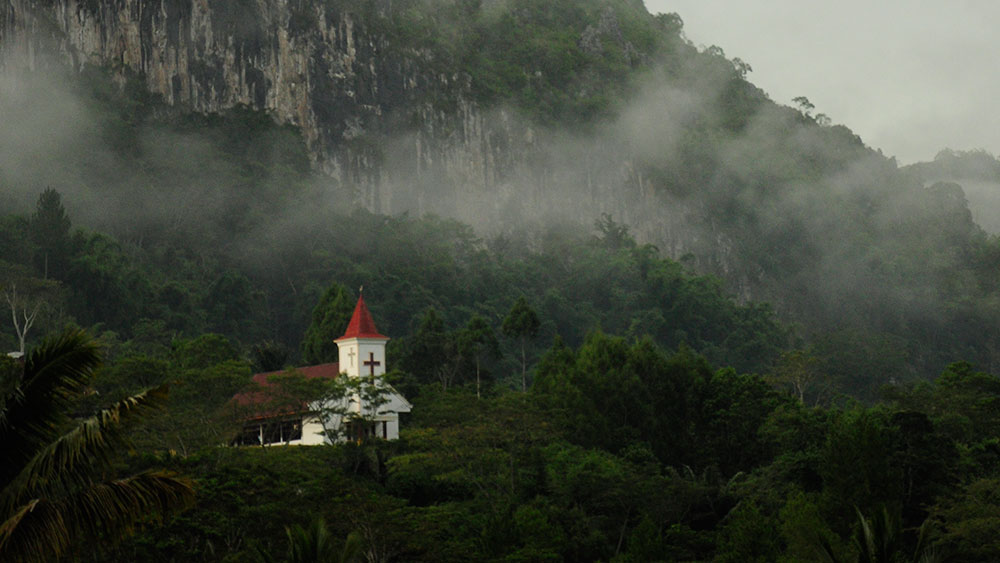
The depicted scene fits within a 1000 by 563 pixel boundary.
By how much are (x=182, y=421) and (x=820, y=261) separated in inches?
3616

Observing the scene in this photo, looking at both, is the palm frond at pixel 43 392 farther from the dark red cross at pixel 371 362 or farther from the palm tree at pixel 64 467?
the dark red cross at pixel 371 362

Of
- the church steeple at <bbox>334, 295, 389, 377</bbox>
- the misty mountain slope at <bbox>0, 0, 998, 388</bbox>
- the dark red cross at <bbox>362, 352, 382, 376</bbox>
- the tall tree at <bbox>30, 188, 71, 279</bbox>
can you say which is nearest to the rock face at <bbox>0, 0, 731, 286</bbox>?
the misty mountain slope at <bbox>0, 0, 998, 388</bbox>

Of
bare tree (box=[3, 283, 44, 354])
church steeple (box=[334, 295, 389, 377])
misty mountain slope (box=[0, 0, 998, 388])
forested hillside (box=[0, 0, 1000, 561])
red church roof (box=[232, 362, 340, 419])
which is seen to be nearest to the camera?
forested hillside (box=[0, 0, 1000, 561])

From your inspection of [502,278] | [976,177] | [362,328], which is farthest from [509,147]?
[976,177]

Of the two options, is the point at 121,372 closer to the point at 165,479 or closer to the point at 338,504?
the point at 338,504

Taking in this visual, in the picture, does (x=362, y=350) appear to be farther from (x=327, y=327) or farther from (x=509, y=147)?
(x=509, y=147)

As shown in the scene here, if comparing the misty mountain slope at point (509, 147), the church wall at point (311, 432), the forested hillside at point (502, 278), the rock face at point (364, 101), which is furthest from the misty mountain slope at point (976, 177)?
the church wall at point (311, 432)

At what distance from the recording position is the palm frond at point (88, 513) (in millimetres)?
9891

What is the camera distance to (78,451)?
10.2 meters

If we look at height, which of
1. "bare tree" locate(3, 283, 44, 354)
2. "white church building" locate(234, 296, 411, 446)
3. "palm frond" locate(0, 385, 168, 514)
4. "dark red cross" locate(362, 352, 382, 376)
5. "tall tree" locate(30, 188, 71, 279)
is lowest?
"palm frond" locate(0, 385, 168, 514)

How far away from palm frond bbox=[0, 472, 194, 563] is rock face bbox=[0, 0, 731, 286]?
277 ft

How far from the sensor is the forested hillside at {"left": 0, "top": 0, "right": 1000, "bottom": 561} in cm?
3728

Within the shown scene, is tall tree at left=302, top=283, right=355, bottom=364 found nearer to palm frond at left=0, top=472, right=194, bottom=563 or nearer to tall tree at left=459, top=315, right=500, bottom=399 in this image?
tall tree at left=459, top=315, right=500, bottom=399

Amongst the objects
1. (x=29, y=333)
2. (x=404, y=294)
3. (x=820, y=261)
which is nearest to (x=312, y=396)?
(x=29, y=333)
